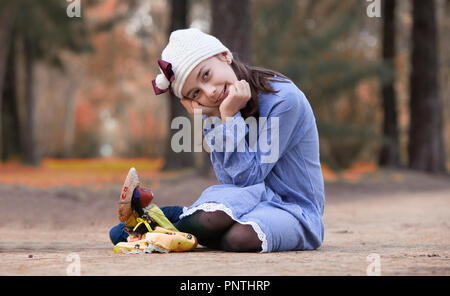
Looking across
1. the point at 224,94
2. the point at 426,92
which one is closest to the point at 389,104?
the point at 426,92

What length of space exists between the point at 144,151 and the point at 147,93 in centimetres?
951

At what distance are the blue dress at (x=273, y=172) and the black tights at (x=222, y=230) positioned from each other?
3 centimetres

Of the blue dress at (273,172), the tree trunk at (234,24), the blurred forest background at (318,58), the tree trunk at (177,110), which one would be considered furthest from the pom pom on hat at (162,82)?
the tree trunk at (177,110)

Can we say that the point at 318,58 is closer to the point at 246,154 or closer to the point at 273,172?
the point at 273,172

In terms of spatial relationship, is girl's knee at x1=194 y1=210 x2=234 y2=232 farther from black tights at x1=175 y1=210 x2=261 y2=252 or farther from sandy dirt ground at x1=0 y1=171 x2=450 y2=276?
sandy dirt ground at x1=0 y1=171 x2=450 y2=276

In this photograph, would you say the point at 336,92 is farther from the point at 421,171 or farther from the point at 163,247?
the point at 163,247

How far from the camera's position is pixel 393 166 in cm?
1513

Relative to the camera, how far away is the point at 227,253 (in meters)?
3.39

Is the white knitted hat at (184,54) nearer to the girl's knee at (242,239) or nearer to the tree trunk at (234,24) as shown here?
the girl's knee at (242,239)

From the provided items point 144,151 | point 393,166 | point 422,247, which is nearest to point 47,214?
point 422,247

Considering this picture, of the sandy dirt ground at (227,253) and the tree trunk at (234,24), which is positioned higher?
the tree trunk at (234,24)

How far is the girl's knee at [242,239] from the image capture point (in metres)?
3.39

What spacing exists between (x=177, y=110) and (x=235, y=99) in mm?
10901

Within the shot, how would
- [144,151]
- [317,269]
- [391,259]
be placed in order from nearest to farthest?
[317,269], [391,259], [144,151]
